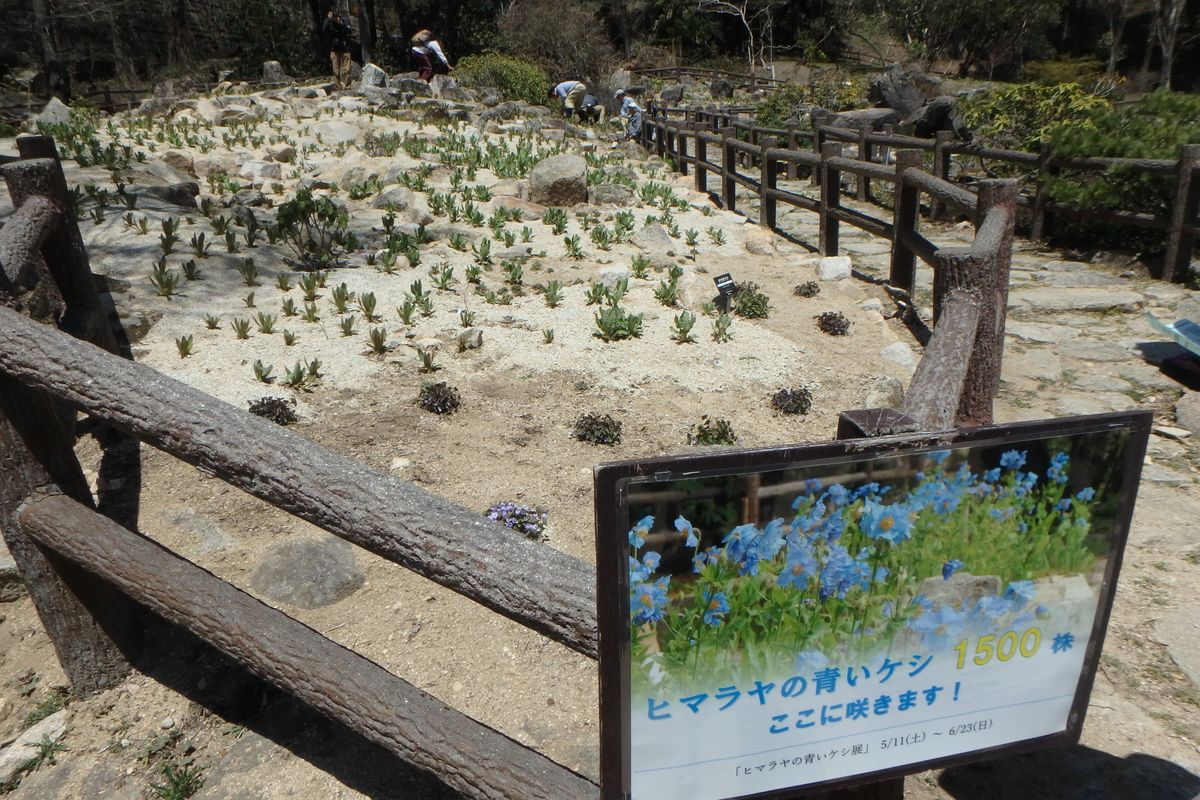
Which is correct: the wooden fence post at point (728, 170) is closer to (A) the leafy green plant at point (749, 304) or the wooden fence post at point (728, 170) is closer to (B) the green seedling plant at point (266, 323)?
(A) the leafy green plant at point (749, 304)

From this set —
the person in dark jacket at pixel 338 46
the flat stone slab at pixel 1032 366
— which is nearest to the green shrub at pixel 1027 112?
→ the flat stone slab at pixel 1032 366

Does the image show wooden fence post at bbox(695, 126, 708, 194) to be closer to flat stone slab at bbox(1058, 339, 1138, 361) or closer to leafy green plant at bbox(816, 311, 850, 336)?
leafy green plant at bbox(816, 311, 850, 336)

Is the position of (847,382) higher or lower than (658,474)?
lower

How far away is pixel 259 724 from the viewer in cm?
310

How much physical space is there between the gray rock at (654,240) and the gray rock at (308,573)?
6.13m

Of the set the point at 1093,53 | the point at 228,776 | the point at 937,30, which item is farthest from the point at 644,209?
the point at 1093,53

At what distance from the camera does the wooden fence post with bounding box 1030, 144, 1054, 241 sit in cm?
916

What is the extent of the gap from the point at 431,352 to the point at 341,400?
2.95 ft

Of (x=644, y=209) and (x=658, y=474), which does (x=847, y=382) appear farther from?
(x=644, y=209)

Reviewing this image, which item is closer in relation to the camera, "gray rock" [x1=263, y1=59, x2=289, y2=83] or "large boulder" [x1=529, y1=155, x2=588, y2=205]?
Result: "large boulder" [x1=529, y1=155, x2=588, y2=205]

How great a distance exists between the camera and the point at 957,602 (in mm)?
1480

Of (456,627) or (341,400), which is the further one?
(341,400)

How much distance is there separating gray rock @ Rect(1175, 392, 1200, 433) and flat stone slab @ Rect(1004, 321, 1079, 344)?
132 cm

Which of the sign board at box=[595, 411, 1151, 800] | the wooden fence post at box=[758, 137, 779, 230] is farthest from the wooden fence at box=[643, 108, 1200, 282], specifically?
the sign board at box=[595, 411, 1151, 800]
